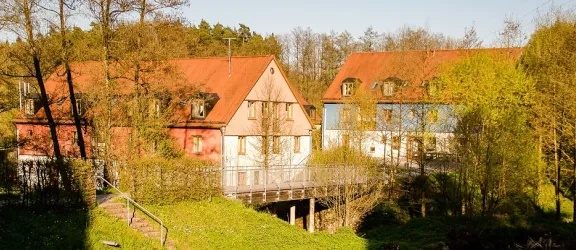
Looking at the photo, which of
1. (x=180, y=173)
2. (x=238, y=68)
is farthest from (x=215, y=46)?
(x=180, y=173)

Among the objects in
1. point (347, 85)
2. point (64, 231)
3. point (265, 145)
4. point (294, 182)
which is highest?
point (347, 85)

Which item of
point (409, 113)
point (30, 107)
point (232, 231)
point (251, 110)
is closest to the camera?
point (232, 231)

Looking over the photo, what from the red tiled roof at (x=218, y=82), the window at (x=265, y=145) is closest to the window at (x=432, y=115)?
the window at (x=265, y=145)

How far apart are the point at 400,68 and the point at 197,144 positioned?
13214 millimetres

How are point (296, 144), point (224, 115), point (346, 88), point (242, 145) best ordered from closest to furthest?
1. point (224, 115)
2. point (242, 145)
3. point (296, 144)
4. point (346, 88)

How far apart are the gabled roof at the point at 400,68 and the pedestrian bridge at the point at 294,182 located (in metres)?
5.72

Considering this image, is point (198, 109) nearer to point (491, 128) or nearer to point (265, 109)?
point (265, 109)

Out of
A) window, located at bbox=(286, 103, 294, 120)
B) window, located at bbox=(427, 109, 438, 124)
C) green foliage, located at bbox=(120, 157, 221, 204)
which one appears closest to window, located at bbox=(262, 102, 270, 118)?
window, located at bbox=(286, 103, 294, 120)

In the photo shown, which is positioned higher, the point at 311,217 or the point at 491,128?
the point at 491,128

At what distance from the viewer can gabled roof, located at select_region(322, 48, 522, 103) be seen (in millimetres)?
28969

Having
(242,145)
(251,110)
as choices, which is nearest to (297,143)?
(251,110)

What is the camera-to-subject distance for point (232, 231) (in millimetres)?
18969

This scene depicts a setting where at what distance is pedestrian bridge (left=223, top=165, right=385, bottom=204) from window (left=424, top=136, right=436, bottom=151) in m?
3.07

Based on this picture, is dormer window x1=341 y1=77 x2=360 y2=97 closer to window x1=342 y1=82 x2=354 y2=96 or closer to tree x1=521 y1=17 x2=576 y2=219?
window x1=342 y1=82 x2=354 y2=96
